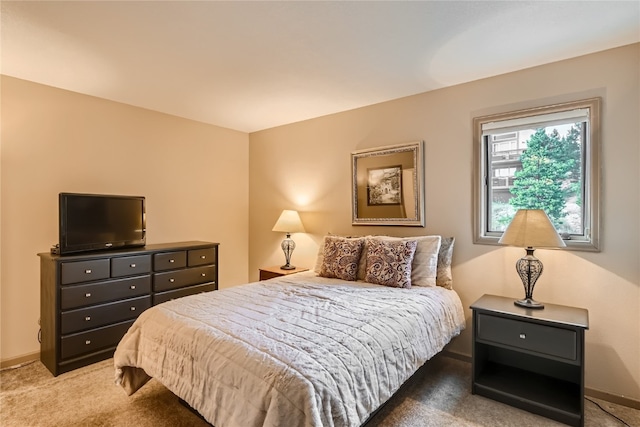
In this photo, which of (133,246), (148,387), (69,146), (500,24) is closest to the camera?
(500,24)

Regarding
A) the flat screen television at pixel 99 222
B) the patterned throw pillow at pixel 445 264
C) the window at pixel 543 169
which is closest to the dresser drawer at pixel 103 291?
the flat screen television at pixel 99 222

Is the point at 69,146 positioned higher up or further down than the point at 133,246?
higher up

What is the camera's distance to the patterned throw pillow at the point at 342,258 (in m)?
3.02

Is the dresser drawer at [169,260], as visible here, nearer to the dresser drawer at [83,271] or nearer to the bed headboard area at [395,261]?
the dresser drawer at [83,271]

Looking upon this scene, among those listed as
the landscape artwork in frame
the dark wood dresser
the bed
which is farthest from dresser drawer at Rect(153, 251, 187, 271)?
the landscape artwork in frame

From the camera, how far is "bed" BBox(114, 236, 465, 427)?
1333 mm

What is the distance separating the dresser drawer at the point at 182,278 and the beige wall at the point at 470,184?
3.51 ft

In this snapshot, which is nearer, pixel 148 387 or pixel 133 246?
pixel 148 387

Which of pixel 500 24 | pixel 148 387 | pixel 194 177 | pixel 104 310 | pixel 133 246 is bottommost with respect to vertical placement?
pixel 148 387

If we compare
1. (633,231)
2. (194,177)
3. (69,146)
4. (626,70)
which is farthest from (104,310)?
(626,70)

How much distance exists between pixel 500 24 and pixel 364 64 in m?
0.97

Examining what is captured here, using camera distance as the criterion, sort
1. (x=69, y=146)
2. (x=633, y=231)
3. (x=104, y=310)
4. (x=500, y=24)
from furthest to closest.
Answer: (x=69, y=146), (x=104, y=310), (x=633, y=231), (x=500, y=24)

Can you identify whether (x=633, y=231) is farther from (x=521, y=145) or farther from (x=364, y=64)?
(x=364, y=64)

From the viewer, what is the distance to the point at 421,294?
8.08 ft
